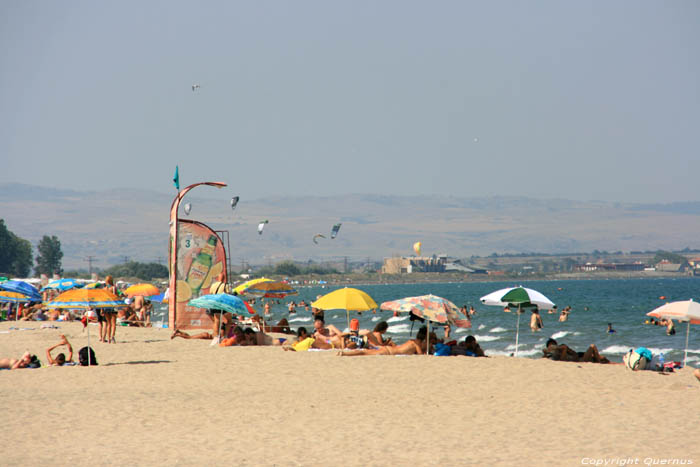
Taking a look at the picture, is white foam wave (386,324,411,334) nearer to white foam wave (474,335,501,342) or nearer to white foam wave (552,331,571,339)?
white foam wave (474,335,501,342)

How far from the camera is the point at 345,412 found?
1072 cm

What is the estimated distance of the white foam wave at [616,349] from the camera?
82.2 feet

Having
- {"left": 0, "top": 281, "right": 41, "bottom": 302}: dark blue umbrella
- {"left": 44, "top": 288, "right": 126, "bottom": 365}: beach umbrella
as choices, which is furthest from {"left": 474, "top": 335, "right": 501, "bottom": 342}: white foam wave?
{"left": 44, "top": 288, "right": 126, "bottom": 365}: beach umbrella

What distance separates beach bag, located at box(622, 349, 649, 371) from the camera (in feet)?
48.1

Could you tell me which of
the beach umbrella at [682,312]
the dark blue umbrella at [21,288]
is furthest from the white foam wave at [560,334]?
the dark blue umbrella at [21,288]

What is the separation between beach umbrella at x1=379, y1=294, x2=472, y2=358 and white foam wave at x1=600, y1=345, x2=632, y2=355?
11197mm

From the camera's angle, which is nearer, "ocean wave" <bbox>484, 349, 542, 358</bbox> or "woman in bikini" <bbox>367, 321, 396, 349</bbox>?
"woman in bikini" <bbox>367, 321, 396, 349</bbox>

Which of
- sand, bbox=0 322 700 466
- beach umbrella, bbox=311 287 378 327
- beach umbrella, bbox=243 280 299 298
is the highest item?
beach umbrella, bbox=311 287 378 327

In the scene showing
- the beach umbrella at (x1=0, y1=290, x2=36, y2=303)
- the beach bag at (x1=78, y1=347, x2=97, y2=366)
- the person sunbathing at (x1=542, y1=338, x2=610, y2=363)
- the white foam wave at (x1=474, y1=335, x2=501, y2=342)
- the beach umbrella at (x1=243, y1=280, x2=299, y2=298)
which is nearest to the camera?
the beach bag at (x1=78, y1=347, x2=97, y2=366)

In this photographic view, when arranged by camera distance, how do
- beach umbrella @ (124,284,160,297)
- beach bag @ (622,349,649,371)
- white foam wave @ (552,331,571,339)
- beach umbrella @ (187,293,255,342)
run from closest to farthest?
beach bag @ (622,349,649,371) < beach umbrella @ (187,293,255,342) < beach umbrella @ (124,284,160,297) < white foam wave @ (552,331,571,339)

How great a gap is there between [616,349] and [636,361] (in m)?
11.8

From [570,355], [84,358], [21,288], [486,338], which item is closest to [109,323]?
[84,358]

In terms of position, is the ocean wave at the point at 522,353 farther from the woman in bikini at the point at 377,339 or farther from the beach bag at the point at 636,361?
the beach bag at the point at 636,361

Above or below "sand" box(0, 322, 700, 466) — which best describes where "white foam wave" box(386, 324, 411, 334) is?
below
